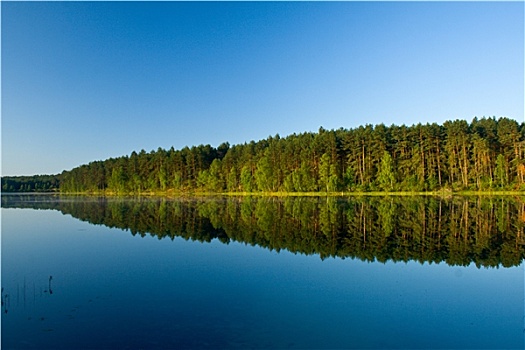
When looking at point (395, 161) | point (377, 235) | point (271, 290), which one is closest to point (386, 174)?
point (395, 161)

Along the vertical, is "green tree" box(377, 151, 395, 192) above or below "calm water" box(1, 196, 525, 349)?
above

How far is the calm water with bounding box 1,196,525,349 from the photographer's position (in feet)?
33.4

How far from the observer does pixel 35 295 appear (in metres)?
14.4

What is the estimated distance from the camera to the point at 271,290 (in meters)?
14.6

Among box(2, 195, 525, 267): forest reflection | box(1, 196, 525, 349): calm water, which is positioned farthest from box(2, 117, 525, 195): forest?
box(1, 196, 525, 349): calm water

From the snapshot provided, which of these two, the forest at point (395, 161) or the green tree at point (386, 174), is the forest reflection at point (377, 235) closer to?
the green tree at point (386, 174)

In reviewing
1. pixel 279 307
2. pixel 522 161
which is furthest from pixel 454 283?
pixel 522 161

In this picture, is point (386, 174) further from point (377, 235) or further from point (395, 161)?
point (377, 235)


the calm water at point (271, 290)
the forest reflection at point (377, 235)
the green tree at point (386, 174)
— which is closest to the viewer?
the calm water at point (271, 290)

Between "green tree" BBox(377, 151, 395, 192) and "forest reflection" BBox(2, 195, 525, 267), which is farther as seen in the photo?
"green tree" BBox(377, 151, 395, 192)

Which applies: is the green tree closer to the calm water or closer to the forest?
the forest

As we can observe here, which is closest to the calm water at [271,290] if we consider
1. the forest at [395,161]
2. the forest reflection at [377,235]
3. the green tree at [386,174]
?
Answer: the forest reflection at [377,235]

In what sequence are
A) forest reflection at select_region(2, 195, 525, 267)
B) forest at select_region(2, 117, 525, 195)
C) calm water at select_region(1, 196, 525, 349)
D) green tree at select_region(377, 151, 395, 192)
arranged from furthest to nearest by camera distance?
1. green tree at select_region(377, 151, 395, 192)
2. forest at select_region(2, 117, 525, 195)
3. forest reflection at select_region(2, 195, 525, 267)
4. calm water at select_region(1, 196, 525, 349)

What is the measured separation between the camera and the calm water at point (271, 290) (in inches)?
401
